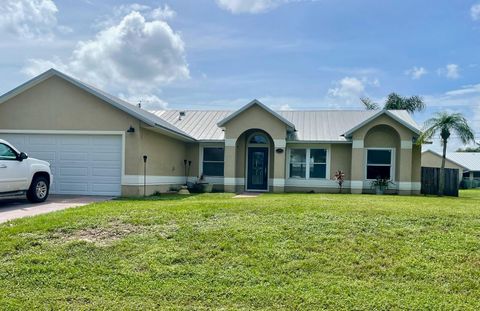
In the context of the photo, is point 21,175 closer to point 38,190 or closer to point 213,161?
point 38,190

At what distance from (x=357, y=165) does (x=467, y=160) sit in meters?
40.4

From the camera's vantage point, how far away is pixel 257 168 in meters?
21.8

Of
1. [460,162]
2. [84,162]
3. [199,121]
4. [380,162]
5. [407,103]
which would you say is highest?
[407,103]

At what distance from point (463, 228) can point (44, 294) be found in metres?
7.78

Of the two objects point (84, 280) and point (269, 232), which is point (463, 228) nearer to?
point (269, 232)

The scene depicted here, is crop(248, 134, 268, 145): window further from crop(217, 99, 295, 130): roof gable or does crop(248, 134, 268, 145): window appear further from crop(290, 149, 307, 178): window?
crop(217, 99, 295, 130): roof gable

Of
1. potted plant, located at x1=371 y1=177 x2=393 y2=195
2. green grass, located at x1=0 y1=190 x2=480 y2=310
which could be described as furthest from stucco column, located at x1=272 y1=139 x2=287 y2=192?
green grass, located at x1=0 y1=190 x2=480 y2=310

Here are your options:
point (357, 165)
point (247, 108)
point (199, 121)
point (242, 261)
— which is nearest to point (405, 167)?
point (357, 165)

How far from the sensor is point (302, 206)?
1069 cm

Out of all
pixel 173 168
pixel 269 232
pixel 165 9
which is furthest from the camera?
pixel 173 168

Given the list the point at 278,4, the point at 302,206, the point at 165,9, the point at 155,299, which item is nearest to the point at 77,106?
the point at 165,9

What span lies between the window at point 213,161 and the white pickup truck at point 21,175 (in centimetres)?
974

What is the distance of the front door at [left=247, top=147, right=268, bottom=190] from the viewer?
2169cm

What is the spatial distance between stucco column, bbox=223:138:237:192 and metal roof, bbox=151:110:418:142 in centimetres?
107
